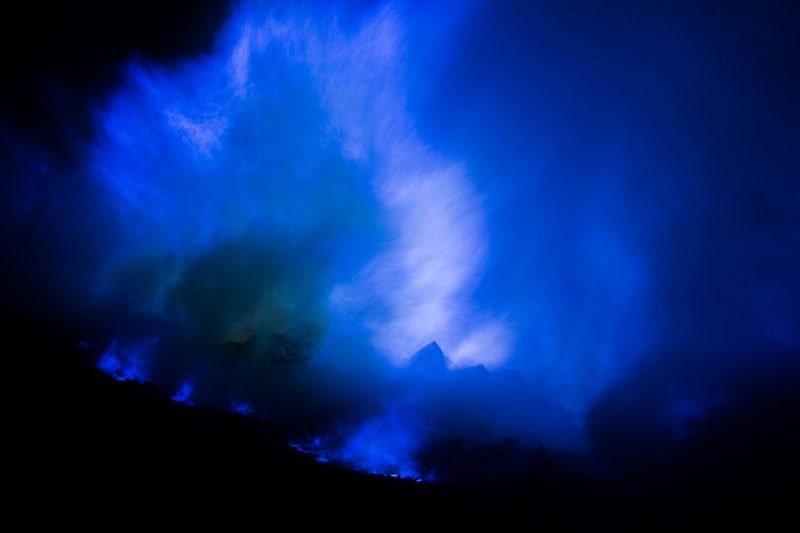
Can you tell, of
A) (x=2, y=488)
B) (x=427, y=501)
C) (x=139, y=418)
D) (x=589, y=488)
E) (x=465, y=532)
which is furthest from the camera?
(x=589, y=488)

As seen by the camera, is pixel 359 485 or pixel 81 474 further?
pixel 359 485

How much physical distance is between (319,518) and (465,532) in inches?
540

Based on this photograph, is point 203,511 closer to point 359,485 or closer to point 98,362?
point 359,485

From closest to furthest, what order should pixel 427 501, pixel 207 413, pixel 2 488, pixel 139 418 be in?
pixel 2 488 → pixel 139 418 → pixel 427 501 → pixel 207 413

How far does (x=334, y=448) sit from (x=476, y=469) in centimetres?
1978

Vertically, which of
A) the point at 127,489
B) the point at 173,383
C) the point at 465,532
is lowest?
the point at 465,532

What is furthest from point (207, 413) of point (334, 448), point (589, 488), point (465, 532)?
point (589, 488)

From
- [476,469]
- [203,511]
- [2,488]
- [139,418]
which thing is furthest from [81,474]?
[476,469]

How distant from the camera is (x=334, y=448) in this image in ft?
166

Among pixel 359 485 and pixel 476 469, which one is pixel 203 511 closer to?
pixel 359 485

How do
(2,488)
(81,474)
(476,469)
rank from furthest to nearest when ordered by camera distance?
(476,469), (81,474), (2,488)

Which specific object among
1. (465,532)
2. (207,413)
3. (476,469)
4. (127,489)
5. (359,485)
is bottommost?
(465,532)

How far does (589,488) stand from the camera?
195 ft

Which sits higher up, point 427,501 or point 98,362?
point 98,362
